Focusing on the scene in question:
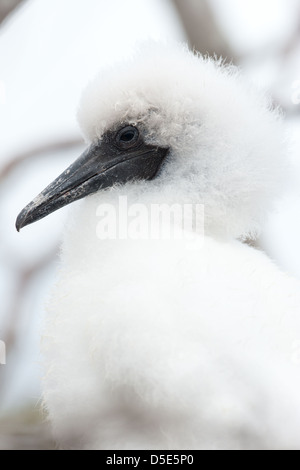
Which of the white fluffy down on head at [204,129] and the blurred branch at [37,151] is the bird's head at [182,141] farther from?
the blurred branch at [37,151]

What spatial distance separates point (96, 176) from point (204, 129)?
1.54 ft

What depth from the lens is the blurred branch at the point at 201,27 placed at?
4.50 meters

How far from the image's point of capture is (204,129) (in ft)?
10.0

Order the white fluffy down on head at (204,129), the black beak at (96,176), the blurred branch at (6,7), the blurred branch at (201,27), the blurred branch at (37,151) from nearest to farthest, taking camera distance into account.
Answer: the white fluffy down on head at (204,129)
the black beak at (96,176)
the blurred branch at (6,7)
the blurred branch at (37,151)
the blurred branch at (201,27)

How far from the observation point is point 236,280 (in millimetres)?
2539

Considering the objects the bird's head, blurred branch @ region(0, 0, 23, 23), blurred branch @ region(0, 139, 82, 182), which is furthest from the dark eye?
blurred branch @ region(0, 139, 82, 182)

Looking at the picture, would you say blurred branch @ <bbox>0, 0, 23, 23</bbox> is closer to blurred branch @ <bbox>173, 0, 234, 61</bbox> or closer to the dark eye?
the dark eye

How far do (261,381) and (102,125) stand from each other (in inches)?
54.7

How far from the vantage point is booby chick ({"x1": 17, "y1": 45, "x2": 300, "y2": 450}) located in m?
2.25

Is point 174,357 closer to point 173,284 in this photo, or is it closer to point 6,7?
point 173,284

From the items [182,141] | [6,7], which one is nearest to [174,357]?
[182,141]

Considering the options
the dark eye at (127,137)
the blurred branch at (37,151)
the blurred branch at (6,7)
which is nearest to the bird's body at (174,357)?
the dark eye at (127,137)
